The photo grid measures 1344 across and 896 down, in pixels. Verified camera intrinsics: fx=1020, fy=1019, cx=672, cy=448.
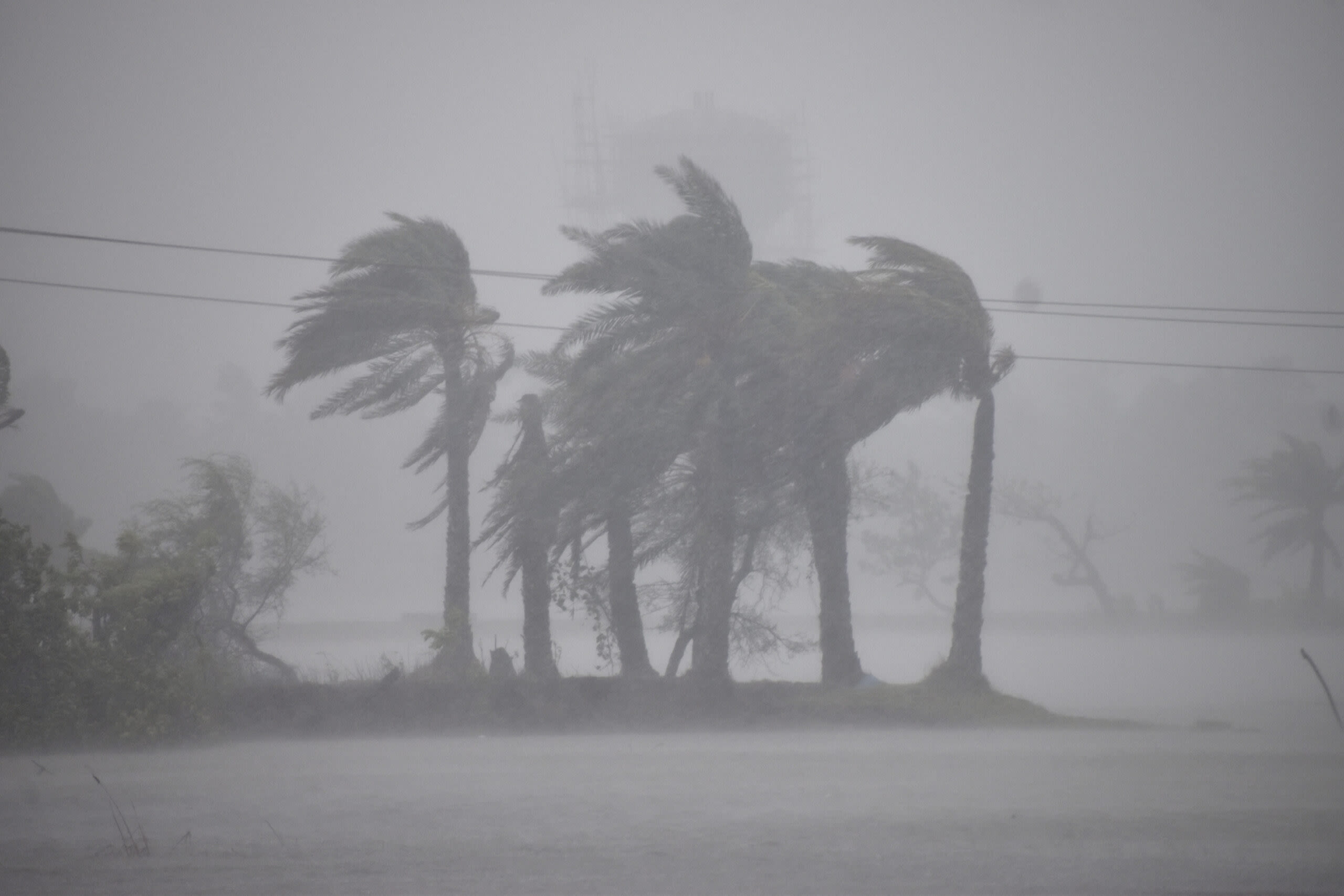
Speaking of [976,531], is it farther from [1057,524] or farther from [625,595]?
[1057,524]

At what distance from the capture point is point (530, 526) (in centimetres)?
2170

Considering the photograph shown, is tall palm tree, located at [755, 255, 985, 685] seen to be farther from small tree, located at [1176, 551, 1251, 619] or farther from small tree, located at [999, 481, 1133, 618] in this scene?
Answer: small tree, located at [1176, 551, 1251, 619]

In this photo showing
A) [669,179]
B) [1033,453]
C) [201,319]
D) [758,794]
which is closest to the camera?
[758,794]

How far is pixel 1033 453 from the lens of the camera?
100m

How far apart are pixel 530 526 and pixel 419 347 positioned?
5.63m

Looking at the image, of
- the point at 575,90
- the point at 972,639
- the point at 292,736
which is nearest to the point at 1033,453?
the point at 972,639

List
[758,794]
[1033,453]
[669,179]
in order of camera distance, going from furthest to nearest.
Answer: [1033,453]
[669,179]
[758,794]

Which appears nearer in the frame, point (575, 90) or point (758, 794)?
point (758, 794)

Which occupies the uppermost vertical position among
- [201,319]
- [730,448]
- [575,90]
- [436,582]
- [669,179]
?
[575,90]

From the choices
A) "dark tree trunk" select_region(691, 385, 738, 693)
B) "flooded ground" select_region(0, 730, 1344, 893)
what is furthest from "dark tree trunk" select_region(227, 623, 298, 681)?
"dark tree trunk" select_region(691, 385, 738, 693)

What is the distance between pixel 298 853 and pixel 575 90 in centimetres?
17187

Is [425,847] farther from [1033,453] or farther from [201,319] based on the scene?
[201,319]

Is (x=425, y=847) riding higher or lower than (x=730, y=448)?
lower

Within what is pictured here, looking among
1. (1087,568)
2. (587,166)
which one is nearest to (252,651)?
(1087,568)
